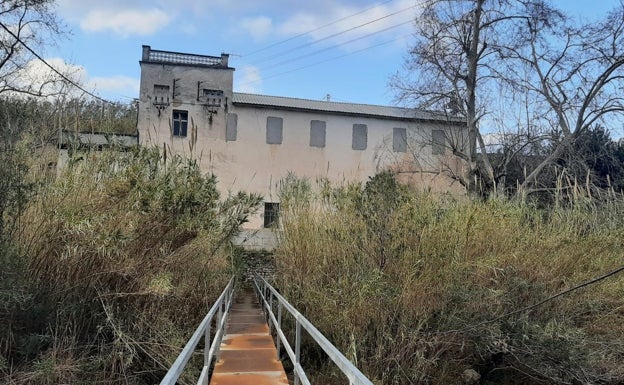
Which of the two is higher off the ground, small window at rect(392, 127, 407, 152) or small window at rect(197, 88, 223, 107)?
small window at rect(197, 88, 223, 107)

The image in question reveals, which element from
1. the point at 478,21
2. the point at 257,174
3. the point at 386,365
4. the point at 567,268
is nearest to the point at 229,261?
the point at 386,365

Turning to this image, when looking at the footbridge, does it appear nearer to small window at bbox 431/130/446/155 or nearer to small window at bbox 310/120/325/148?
small window at bbox 310/120/325/148

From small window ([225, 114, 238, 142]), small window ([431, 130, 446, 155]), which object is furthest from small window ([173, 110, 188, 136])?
small window ([431, 130, 446, 155])

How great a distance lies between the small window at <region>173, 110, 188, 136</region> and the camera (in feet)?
85.0

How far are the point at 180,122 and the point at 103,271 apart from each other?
21.5 m

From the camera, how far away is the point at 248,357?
6.48 metres

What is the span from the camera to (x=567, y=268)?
7305 mm

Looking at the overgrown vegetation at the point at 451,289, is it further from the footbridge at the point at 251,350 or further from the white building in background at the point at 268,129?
the white building in background at the point at 268,129

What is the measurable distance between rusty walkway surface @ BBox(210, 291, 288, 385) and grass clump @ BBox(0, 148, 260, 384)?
0.65 m

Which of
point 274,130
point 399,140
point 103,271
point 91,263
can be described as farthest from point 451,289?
point 399,140

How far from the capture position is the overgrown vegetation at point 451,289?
619 cm

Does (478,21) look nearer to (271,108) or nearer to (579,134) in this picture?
(579,134)

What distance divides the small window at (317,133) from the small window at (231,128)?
403cm

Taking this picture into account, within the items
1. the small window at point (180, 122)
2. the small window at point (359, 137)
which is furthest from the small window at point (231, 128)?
the small window at point (359, 137)
